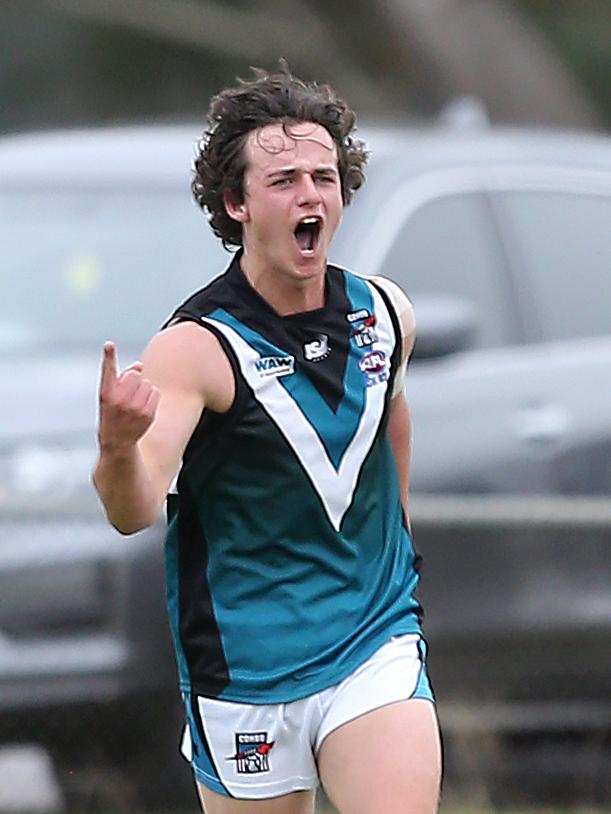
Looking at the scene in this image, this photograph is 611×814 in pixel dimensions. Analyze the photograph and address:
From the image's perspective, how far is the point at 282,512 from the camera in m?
4.93

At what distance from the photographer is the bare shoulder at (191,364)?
4.73m

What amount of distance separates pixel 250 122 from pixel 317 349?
1.49 ft

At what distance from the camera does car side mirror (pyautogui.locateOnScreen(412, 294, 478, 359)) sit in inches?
281

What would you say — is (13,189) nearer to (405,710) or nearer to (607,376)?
(607,376)

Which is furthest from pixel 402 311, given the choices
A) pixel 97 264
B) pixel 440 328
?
pixel 97 264

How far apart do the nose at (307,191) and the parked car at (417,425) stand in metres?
2.26

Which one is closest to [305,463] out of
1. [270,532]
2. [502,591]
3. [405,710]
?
[270,532]

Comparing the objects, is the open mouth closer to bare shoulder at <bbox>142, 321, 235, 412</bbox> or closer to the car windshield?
bare shoulder at <bbox>142, 321, 235, 412</bbox>

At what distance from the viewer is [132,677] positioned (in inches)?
278

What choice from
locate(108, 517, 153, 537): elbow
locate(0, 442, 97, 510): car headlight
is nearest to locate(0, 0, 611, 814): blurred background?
locate(0, 442, 97, 510): car headlight

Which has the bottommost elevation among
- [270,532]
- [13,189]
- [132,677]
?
[132,677]

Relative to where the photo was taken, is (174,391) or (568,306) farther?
(568,306)

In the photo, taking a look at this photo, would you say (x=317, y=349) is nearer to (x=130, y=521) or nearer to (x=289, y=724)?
(x=130, y=521)

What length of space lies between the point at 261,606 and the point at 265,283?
2.01 feet
